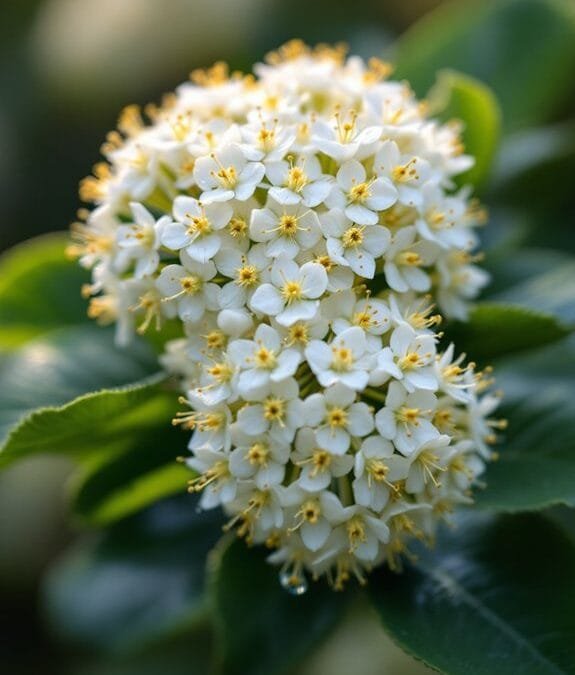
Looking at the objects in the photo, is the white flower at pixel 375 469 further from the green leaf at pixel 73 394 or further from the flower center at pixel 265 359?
the green leaf at pixel 73 394

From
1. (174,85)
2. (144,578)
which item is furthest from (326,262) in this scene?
(174,85)

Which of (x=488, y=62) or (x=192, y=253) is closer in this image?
(x=192, y=253)

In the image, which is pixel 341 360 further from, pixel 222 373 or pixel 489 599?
pixel 489 599

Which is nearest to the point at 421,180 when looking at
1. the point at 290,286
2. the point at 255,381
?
the point at 290,286

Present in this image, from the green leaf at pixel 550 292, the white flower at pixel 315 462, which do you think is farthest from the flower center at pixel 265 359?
the green leaf at pixel 550 292

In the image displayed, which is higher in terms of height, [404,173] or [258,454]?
[404,173]

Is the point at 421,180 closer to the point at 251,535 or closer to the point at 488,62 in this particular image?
the point at 251,535
